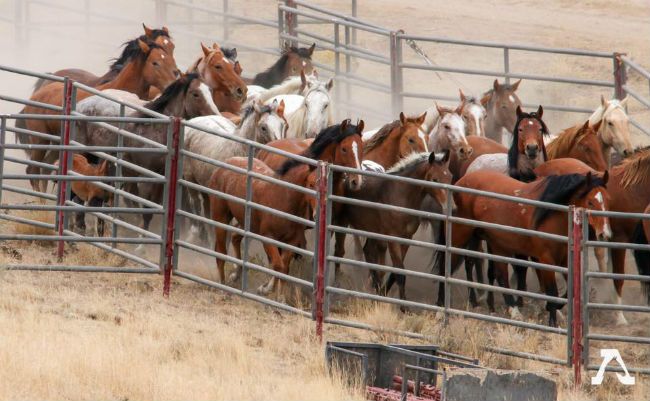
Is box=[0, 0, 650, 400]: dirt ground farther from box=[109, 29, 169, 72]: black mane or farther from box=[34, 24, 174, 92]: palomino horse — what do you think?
box=[109, 29, 169, 72]: black mane

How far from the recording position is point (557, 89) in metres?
29.3

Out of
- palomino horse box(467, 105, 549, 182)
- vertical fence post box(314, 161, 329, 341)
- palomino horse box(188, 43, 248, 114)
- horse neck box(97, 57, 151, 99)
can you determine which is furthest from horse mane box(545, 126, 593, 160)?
horse neck box(97, 57, 151, 99)

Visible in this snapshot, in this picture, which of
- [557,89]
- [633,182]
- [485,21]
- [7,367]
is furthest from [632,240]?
[485,21]

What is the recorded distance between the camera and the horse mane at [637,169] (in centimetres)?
1541

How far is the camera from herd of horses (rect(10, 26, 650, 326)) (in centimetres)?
1432

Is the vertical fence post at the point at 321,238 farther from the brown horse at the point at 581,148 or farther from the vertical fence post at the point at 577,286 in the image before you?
the brown horse at the point at 581,148

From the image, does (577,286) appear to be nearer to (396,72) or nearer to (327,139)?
(327,139)

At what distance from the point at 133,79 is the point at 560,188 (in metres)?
6.93

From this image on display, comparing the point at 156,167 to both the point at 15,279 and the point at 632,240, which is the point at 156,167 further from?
the point at 632,240

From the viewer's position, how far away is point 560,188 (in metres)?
14.1

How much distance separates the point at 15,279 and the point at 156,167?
3058mm

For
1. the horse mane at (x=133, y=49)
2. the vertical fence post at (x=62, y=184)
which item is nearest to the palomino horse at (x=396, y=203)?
the vertical fence post at (x=62, y=184)

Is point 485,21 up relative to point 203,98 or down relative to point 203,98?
up

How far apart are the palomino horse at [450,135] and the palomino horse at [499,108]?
2.10 m
